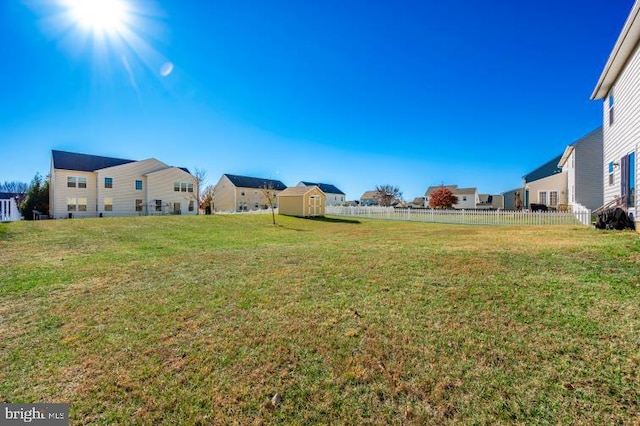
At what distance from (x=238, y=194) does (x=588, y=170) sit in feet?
131

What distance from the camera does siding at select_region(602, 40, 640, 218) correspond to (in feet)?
26.0

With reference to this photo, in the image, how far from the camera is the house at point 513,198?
3556cm

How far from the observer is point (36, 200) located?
28.1 m

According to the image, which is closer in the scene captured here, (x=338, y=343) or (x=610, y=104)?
(x=338, y=343)

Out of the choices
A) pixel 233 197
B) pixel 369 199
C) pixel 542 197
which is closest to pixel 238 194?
pixel 233 197

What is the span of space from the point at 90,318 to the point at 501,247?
→ 8.48 m

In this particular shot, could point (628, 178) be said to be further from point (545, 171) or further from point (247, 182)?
point (247, 182)

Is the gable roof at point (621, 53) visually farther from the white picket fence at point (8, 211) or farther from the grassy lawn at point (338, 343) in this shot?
the white picket fence at point (8, 211)

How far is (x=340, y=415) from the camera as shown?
6.59 feet

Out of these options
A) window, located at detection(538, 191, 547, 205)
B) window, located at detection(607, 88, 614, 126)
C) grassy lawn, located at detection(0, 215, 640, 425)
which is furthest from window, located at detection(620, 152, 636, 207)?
window, located at detection(538, 191, 547, 205)

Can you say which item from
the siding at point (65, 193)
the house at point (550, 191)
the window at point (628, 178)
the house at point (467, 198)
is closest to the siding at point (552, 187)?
the house at point (550, 191)

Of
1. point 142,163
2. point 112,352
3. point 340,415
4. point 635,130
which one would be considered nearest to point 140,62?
point 112,352

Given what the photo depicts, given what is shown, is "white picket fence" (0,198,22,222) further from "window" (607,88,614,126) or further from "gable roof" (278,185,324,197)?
"window" (607,88,614,126)

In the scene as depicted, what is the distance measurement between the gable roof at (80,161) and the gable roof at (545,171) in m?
49.7
